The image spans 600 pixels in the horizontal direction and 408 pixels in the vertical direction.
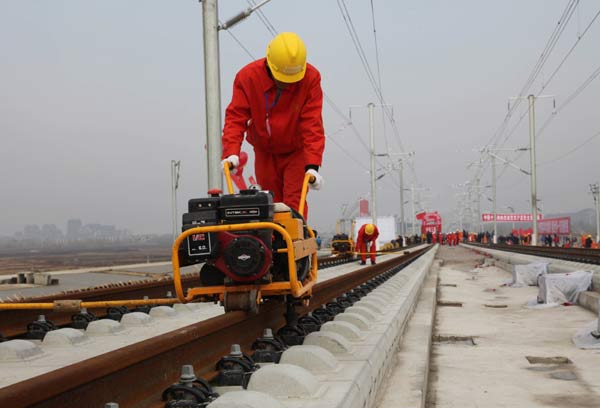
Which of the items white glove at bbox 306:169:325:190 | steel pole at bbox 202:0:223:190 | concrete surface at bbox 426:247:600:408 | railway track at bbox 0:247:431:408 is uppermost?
steel pole at bbox 202:0:223:190

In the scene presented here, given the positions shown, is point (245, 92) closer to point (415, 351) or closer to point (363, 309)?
point (363, 309)

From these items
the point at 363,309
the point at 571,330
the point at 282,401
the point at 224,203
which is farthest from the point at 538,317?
the point at 282,401

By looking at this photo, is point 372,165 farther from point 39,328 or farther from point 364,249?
point 39,328

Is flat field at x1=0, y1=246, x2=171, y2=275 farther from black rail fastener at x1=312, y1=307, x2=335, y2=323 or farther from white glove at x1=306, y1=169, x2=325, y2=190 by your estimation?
white glove at x1=306, y1=169, x2=325, y2=190

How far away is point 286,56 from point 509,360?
3.90 m

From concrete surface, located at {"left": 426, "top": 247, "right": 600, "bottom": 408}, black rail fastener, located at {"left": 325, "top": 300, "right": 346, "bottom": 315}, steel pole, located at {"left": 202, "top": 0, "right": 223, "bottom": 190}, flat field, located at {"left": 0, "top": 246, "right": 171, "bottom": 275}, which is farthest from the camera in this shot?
flat field, located at {"left": 0, "top": 246, "right": 171, "bottom": 275}

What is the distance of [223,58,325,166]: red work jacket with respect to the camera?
5.29m

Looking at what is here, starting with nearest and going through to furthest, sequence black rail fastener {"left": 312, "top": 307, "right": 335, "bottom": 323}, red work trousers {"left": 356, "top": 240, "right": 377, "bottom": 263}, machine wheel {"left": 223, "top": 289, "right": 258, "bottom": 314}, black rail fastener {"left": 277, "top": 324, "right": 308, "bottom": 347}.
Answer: machine wheel {"left": 223, "top": 289, "right": 258, "bottom": 314} → black rail fastener {"left": 277, "top": 324, "right": 308, "bottom": 347} → black rail fastener {"left": 312, "top": 307, "right": 335, "bottom": 323} → red work trousers {"left": 356, "top": 240, "right": 377, "bottom": 263}

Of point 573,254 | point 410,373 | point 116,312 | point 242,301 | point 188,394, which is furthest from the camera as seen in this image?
point 573,254

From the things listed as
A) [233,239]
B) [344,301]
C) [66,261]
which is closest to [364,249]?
[344,301]

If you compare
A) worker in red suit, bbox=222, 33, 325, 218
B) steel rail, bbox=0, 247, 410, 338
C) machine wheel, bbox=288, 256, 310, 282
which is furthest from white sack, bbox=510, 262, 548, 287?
machine wheel, bbox=288, 256, 310, 282

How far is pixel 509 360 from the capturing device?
6676 millimetres

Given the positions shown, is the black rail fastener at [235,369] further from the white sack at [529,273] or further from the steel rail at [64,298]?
the white sack at [529,273]

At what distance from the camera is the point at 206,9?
1302 centimetres
